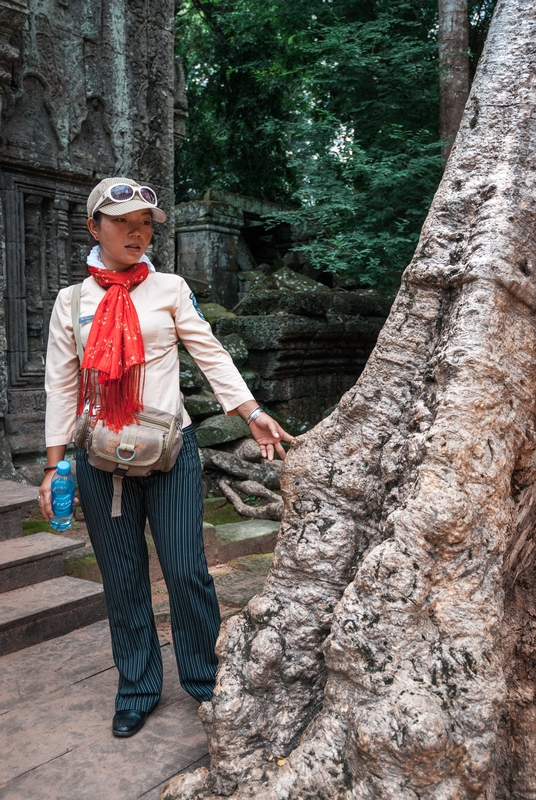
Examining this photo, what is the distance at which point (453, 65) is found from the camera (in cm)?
612

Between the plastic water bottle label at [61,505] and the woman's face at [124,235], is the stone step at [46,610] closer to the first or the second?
the plastic water bottle label at [61,505]

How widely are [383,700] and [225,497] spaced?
4.10m

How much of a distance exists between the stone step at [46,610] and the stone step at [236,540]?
117 cm

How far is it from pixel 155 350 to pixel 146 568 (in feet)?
2.38

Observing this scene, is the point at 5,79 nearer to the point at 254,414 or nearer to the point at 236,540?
the point at 236,540

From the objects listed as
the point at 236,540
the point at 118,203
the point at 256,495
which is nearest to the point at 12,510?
the point at 236,540

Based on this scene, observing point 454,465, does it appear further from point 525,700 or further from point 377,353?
point 525,700

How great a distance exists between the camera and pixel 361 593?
1.64 meters

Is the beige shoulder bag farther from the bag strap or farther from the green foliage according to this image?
the green foliage

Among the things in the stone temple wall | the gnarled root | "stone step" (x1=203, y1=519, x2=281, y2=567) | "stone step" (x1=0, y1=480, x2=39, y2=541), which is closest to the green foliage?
the stone temple wall

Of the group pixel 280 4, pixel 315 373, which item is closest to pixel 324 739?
pixel 315 373

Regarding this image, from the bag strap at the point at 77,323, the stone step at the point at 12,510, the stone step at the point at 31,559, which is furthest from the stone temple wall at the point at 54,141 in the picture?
the bag strap at the point at 77,323

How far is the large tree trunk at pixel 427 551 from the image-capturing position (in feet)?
4.99

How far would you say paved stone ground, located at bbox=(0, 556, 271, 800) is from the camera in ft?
6.57
